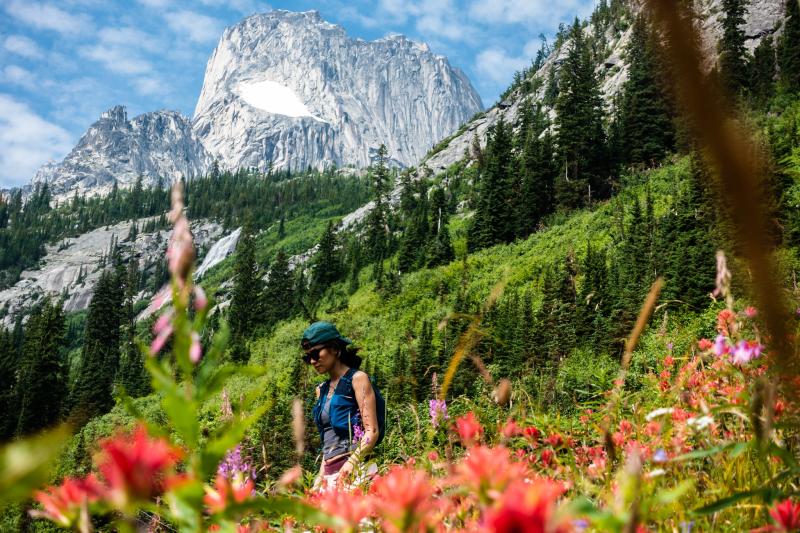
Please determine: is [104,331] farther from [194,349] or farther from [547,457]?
[194,349]

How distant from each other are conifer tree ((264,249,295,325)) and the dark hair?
3594cm

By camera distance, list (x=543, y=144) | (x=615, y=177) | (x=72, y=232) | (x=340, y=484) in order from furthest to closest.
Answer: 1. (x=72, y=232)
2. (x=543, y=144)
3. (x=615, y=177)
4. (x=340, y=484)

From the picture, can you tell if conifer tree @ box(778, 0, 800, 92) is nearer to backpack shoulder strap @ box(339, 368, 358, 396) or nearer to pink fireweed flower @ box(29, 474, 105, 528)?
backpack shoulder strap @ box(339, 368, 358, 396)

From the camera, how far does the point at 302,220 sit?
9775 centimetres

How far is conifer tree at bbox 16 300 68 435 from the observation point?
110ft

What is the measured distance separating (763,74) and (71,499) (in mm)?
37021

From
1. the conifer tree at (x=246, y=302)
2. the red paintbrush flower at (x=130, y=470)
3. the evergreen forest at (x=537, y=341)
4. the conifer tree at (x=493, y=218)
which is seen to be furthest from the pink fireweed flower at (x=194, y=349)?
the conifer tree at (x=246, y=302)

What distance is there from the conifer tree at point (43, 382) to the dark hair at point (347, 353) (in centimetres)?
3589

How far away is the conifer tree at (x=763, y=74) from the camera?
2645 centimetres

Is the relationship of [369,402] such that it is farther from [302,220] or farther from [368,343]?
[302,220]

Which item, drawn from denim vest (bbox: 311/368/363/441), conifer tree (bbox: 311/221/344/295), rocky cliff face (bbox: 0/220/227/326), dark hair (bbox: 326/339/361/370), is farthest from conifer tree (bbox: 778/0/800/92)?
rocky cliff face (bbox: 0/220/227/326)

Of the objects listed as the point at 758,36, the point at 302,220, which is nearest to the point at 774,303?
the point at 758,36

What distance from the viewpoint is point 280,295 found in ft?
145

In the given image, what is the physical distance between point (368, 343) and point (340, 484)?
1988 cm
